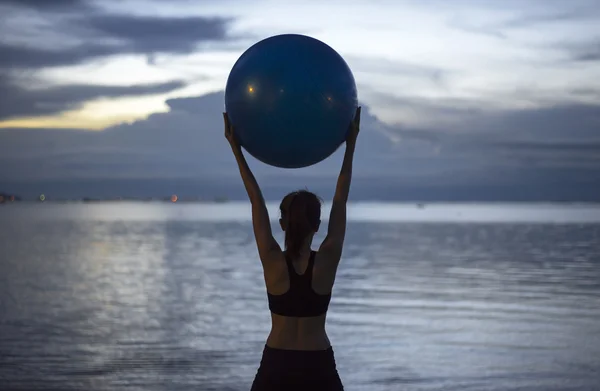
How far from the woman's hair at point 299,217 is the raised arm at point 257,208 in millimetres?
64

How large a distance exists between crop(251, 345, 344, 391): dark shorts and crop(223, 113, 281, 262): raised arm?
406 mm

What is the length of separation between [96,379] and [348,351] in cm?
312

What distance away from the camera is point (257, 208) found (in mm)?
3559

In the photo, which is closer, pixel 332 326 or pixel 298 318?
pixel 298 318

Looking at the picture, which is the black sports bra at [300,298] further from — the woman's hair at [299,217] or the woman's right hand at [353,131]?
the woman's right hand at [353,131]

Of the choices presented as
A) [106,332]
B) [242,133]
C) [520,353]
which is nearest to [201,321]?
[106,332]

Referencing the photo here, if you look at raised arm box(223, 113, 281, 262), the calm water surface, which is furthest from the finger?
the calm water surface

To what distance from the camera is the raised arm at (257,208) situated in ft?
11.2

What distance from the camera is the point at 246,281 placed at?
18.9m

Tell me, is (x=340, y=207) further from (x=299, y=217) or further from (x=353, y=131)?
(x=353, y=131)

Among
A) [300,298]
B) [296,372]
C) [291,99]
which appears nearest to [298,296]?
[300,298]

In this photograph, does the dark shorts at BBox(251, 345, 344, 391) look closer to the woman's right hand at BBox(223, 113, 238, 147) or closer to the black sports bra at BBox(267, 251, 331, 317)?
the black sports bra at BBox(267, 251, 331, 317)

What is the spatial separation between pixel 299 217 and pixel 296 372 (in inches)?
24.4

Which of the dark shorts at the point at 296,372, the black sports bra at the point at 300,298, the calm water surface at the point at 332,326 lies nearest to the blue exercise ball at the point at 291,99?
the black sports bra at the point at 300,298
